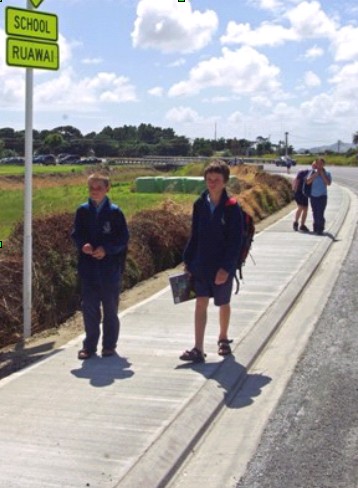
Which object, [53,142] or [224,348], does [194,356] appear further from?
[53,142]

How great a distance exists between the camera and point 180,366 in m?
6.66

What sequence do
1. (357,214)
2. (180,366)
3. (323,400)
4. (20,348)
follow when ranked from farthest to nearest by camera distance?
1. (357,214)
2. (20,348)
3. (180,366)
4. (323,400)

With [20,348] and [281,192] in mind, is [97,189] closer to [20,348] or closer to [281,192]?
[20,348]

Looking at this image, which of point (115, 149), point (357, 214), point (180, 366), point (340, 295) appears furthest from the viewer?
point (115, 149)

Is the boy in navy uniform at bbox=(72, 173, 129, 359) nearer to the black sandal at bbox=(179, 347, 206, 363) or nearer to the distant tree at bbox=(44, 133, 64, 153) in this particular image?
the black sandal at bbox=(179, 347, 206, 363)

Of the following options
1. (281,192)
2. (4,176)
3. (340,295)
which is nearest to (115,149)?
(4,176)

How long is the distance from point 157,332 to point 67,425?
270 cm

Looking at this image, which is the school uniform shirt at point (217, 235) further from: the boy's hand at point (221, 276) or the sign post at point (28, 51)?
the sign post at point (28, 51)

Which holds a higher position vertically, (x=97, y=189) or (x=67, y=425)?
(x=97, y=189)

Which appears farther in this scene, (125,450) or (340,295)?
(340,295)

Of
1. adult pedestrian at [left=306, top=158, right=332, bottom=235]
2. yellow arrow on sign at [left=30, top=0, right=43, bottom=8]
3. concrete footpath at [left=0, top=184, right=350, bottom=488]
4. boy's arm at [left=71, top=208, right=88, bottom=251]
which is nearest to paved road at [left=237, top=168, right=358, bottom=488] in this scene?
concrete footpath at [left=0, top=184, right=350, bottom=488]

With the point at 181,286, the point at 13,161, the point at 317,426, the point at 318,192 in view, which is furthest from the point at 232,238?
the point at 13,161

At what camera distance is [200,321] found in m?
6.90

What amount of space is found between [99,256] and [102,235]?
19 cm
